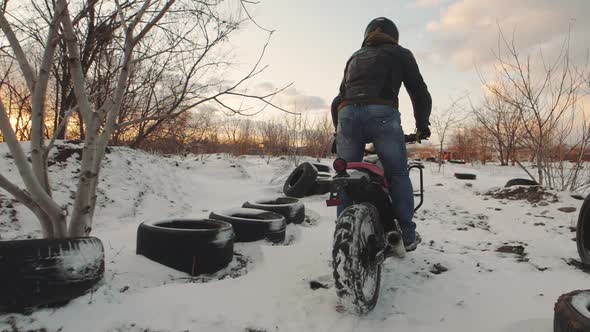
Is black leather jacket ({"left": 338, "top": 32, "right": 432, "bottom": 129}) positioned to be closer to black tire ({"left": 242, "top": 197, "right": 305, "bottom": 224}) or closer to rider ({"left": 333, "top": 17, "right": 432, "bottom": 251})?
rider ({"left": 333, "top": 17, "right": 432, "bottom": 251})

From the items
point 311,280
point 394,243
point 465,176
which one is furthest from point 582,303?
point 465,176

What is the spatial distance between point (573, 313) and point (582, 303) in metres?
0.14

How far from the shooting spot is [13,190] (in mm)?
2109

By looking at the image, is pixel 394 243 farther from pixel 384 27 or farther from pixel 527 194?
pixel 527 194

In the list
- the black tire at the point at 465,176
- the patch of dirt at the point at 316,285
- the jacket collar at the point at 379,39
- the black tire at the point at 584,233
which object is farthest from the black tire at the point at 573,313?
the black tire at the point at 465,176

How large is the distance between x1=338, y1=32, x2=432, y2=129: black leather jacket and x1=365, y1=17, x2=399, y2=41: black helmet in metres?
0.14

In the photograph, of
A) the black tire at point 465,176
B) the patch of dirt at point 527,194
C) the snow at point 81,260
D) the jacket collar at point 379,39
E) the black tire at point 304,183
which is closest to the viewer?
the snow at point 81,260

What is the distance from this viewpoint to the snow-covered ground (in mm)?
1879

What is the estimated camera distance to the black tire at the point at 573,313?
1424 mm

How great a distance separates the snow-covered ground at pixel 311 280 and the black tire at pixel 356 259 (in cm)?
14

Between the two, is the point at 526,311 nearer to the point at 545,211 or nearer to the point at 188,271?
the point at 188,271

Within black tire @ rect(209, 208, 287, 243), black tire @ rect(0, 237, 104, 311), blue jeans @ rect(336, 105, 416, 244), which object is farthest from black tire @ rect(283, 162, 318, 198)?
black tire @ rect(209, 208, 287, 243)

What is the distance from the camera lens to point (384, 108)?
231 cm

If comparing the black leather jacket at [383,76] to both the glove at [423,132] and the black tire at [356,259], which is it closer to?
the glove at [423,132]
